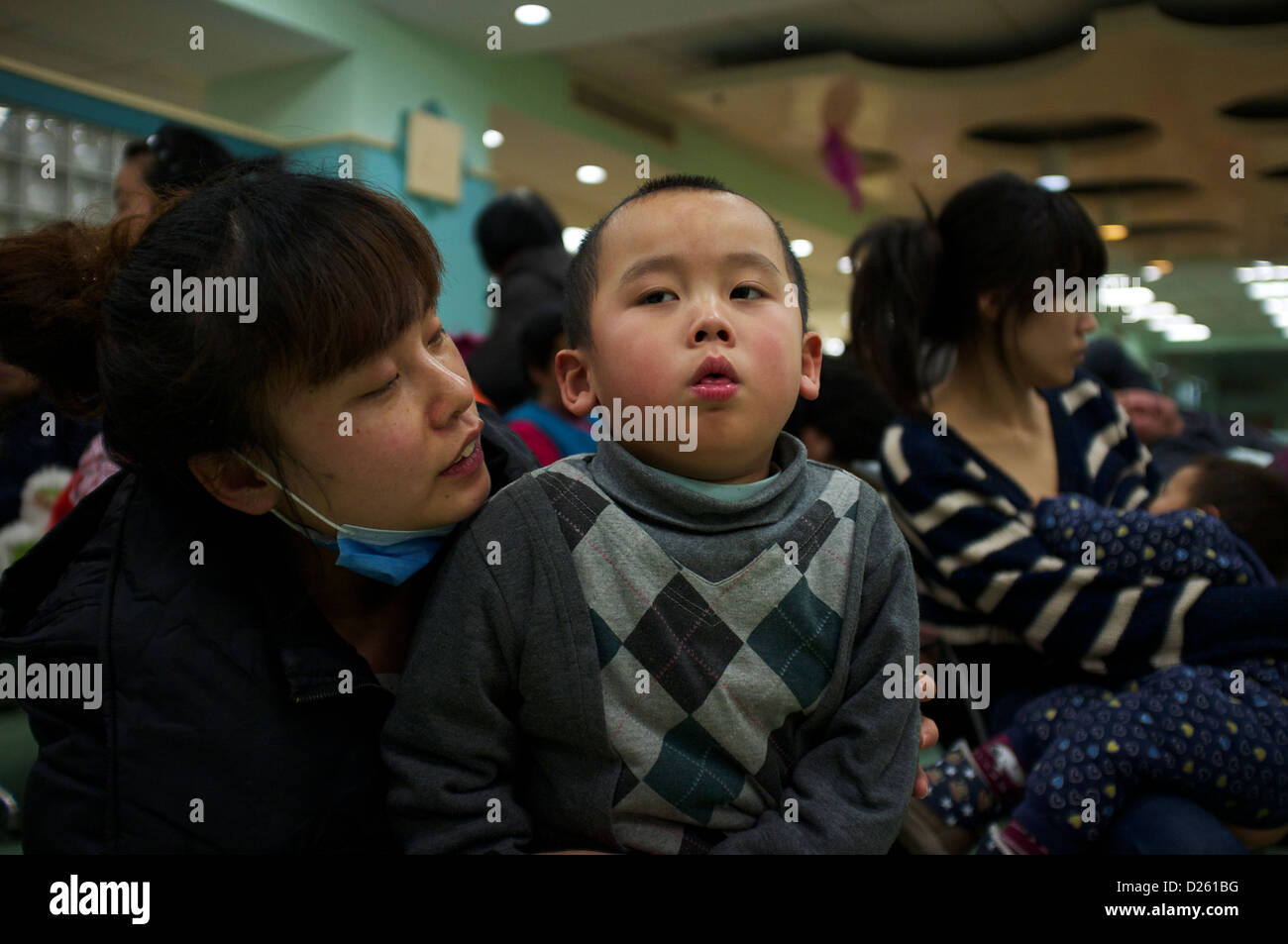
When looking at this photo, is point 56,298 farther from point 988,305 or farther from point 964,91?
point 964,91

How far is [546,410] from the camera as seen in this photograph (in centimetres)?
237

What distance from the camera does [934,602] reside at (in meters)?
1.75

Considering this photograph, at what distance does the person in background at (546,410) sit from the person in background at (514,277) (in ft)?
0.47

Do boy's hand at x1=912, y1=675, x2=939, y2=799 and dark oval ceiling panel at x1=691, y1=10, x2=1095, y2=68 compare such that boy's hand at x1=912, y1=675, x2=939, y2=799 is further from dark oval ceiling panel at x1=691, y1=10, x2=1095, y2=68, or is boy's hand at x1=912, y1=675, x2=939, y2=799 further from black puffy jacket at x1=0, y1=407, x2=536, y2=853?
dark oval ceiling panel at x1=691, y1=10, x2=1095, y2=68

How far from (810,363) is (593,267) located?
0.83 feet

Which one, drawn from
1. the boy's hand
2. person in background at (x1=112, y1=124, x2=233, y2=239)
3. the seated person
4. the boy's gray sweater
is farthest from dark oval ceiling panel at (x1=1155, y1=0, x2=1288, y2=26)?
the boy's gray sweater

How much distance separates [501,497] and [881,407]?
195 centimetres

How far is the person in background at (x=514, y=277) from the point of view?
9.18 feet

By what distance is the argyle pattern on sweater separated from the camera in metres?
0.88

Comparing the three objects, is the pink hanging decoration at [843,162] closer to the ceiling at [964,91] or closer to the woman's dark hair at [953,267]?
the ceiling at [964,91]

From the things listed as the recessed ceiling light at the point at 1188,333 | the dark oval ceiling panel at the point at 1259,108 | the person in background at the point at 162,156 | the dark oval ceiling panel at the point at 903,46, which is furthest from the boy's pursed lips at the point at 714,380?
the recessed ceiling light at the point at 1188,333

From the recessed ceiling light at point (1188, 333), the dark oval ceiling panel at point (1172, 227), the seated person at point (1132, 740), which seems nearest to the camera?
the seated person at point (1132, 740)
